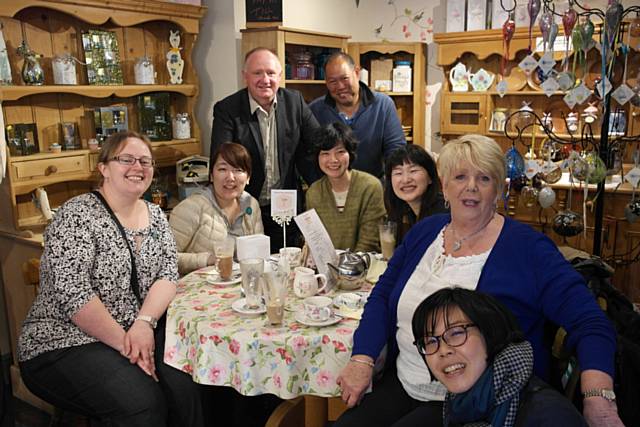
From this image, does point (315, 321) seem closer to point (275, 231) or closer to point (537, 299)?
point (537, 299)

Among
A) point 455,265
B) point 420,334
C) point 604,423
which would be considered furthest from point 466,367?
point 455,265

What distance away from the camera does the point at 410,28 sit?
187 inches

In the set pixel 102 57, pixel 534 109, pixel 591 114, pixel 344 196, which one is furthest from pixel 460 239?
pixel 534 109

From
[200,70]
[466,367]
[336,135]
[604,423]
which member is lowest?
[604,423]

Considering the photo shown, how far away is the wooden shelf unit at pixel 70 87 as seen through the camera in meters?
2.84

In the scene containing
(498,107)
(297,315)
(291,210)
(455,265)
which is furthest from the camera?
(498,107)

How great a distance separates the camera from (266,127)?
3.12 meters

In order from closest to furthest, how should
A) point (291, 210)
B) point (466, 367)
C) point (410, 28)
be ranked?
1. point (466, 367)
2. point (291, 210)
3. point (410, 28)

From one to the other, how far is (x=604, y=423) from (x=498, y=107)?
337cm

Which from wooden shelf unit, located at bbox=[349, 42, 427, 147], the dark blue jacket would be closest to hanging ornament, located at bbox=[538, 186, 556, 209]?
the dark blue jacket

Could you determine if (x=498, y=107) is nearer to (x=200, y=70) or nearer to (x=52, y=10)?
(x=200, y=70)

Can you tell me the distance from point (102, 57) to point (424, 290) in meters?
2.42

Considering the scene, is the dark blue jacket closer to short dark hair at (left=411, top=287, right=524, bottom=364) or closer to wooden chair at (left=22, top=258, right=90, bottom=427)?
wooden chair at (left=22, top=258, right=90, bottom=427)

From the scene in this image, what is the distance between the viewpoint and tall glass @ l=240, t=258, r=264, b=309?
72.4 inches
